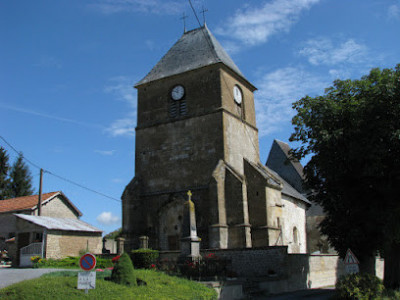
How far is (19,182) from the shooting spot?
46062 mm

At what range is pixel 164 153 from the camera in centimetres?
2495

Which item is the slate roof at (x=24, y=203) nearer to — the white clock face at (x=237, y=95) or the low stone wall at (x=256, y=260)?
the white clock face at (x=237, y=95)

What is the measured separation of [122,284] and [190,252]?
243 inches

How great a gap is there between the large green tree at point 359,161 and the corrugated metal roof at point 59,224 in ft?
50.1

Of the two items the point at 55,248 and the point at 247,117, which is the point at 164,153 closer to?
the point at 247,117

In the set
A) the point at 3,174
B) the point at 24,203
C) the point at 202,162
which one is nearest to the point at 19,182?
the point at 3,174

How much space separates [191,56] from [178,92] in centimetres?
277

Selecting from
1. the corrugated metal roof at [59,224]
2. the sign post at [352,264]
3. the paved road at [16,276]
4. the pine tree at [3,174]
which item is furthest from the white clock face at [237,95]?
the pine tree at [3,174]

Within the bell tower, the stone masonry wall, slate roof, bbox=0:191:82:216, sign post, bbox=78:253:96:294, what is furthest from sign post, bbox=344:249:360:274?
slate roof, bbox=0:191:82:216

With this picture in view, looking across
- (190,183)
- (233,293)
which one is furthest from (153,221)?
(233,293)

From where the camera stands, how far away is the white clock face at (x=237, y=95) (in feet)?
84.7

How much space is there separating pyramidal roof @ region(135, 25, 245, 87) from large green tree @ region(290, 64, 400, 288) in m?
8.38

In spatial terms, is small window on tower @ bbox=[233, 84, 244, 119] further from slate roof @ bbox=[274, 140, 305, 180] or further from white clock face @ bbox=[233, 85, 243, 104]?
slate roof @ bbox=[274, 140, 305, 180]

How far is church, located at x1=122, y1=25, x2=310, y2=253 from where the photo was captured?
21.8 m
